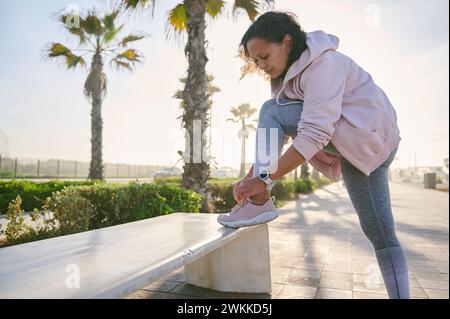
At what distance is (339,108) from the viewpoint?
153 centimetres

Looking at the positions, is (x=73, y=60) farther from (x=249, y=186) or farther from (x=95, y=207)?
(x=249, y=186)

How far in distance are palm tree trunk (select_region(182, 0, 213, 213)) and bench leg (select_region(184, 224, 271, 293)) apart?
4500mm

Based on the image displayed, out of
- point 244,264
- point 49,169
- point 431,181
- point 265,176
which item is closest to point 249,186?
point 265,176

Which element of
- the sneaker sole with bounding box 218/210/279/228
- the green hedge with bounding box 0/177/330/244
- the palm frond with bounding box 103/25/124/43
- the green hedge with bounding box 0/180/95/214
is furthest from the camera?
the palm frond with bounding box 103/25/124/43

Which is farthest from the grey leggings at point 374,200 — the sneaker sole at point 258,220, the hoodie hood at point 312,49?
the sneaker sole at point 258,220

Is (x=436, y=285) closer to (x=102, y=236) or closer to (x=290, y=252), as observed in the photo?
(x=290, y=252)

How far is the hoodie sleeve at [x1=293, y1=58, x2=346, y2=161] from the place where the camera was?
4.88 feet

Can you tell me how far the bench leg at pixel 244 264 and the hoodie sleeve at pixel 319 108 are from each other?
1.34 metres

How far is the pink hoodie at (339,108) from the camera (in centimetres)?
150

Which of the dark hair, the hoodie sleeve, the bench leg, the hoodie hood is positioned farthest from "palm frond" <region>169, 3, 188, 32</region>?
the hoodie sleeve

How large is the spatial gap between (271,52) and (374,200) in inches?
33.7

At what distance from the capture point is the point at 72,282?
3.39ft

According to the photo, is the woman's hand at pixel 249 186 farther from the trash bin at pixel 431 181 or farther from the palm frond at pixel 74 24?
the trash bin at pixel 431 181

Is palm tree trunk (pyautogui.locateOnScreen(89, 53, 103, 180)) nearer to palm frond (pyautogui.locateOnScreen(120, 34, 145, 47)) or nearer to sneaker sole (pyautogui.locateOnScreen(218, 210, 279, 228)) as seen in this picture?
palm frond (pyautogui.locateOnScreen(120, 34, 145, 47))
